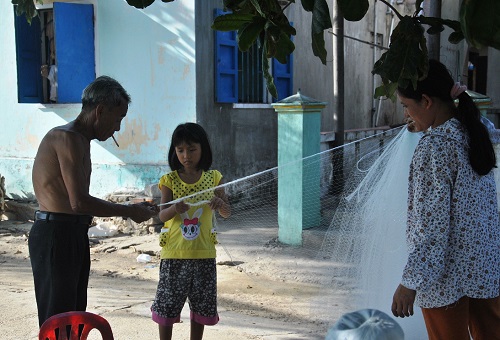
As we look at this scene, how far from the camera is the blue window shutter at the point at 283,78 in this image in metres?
8.39

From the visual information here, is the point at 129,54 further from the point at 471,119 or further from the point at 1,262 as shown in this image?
the point at 471,119

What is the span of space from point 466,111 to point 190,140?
153 cm

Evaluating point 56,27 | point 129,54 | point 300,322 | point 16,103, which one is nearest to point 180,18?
point 129,54

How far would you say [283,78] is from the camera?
28.2ft

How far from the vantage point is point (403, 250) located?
10.7 feet

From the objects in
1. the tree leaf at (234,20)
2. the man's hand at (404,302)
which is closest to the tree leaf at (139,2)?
the tree leaf at (234,20)

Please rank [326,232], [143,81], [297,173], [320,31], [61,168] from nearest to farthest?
[320,31] → [61,168] → [326,232] → [297,173] → [143,81]

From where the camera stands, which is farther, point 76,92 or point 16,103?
point 16,103

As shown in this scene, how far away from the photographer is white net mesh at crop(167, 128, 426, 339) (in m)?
3.29

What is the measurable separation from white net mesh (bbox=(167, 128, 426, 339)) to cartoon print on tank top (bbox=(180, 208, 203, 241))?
0.33 feet

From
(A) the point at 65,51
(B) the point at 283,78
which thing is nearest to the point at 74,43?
(A) the point at 65,51

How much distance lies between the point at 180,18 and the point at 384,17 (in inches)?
224

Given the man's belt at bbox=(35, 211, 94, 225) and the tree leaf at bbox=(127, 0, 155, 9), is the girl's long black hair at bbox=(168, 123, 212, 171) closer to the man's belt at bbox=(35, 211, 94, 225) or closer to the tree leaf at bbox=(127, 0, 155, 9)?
the man's belt at bbox=(35, 211, 94, 225)

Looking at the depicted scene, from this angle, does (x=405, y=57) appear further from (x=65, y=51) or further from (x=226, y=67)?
(x=65, y=51)
